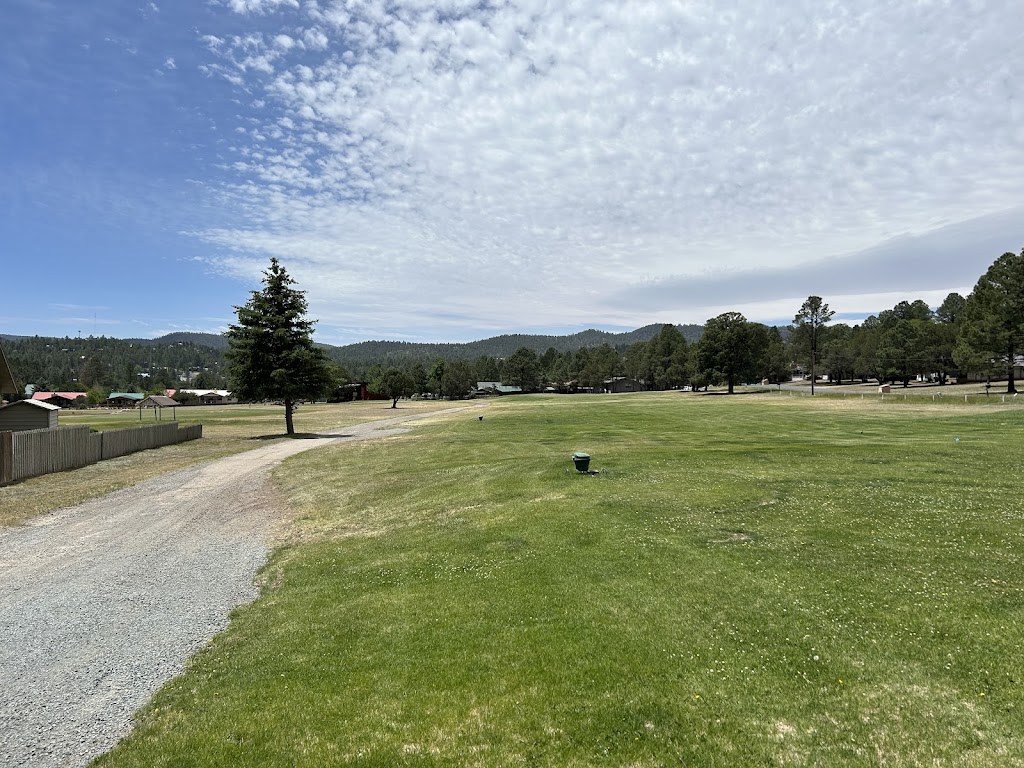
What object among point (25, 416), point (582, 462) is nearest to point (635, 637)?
point (582, 462)

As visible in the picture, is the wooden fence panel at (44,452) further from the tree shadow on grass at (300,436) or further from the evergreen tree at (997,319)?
the evergreen tree at (997,319)

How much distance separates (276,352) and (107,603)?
134 feet

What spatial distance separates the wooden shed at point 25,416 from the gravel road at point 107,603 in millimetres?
28242

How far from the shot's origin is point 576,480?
19.5 m

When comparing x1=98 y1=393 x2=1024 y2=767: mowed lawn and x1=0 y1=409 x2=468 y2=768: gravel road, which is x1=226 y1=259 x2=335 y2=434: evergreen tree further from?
x1=98 y1=393 x2=1024 y2=767: mowed lawn

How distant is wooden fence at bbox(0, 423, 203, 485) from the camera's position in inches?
951

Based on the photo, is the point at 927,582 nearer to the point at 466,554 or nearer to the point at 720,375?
the point at 466,554

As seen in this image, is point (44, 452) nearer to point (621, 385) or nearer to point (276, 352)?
point (276, 352)

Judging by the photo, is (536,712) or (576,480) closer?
(536,712)

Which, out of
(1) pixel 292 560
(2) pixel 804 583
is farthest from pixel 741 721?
(1) pixel 292 560

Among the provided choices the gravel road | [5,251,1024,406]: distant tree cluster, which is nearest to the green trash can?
the gravel road

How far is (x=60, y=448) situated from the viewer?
27.5 meters

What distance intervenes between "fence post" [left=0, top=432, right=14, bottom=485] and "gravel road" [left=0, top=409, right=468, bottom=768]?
22.0 ft

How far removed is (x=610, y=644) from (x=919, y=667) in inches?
150
